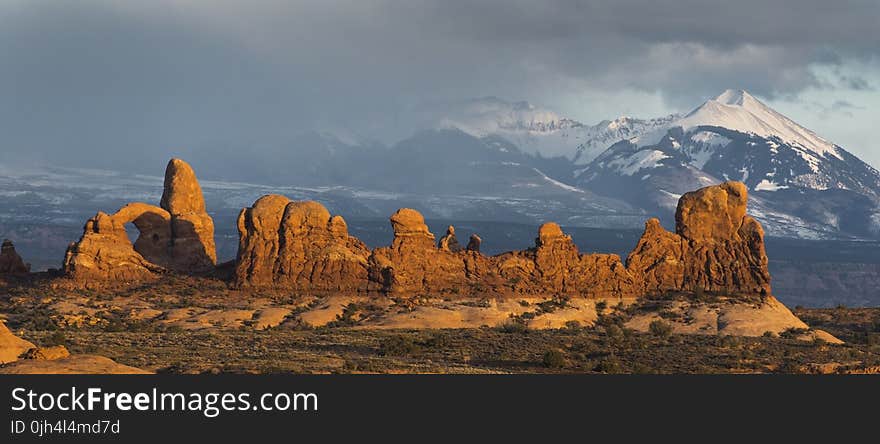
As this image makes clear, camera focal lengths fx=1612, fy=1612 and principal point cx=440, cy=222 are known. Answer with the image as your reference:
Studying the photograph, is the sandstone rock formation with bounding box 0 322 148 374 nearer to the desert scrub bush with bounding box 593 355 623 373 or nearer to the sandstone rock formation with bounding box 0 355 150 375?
the sandstone rock formation with bounding box 0 355 150 375

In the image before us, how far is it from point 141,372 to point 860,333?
55.3 metres

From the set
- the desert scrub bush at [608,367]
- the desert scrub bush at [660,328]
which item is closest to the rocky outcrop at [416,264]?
the desert scrub bush at [660,328]

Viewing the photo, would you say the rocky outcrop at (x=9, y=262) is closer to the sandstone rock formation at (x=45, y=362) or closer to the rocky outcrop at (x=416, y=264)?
the rocky outcrop at (x=416, y=264)

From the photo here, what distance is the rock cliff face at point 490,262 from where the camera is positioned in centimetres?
9619

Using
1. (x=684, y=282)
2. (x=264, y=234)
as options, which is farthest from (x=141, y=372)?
(x=684, y=282)

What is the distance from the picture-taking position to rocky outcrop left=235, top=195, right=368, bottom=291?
9644 cm

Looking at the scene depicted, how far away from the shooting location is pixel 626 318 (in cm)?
9219

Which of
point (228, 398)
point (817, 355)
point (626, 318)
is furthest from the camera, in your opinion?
point (626, 318)

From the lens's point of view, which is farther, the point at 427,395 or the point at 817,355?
the point at 817,355

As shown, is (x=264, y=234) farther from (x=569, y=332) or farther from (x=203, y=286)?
(x=569, y=332)

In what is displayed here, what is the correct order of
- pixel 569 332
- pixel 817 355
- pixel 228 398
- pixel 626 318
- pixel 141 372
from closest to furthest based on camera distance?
pixel 228 398
pixel 141 372
pixel 817 355
pixel 569 332
pixel 626 318

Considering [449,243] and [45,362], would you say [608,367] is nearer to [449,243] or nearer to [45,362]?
[45,362]

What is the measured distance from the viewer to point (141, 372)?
54156 millimetres

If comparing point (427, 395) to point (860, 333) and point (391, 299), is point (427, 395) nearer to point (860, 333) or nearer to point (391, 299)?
point (391, 299)
